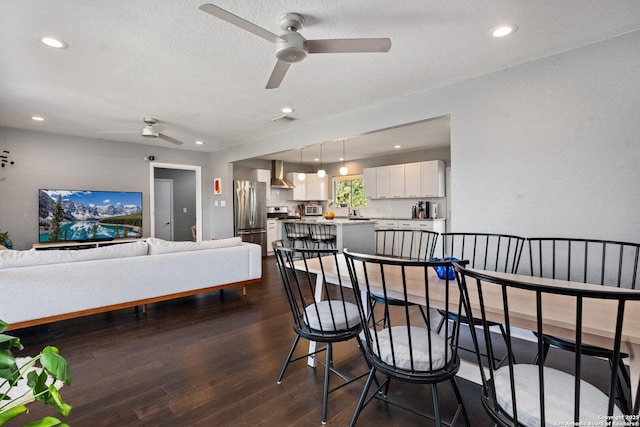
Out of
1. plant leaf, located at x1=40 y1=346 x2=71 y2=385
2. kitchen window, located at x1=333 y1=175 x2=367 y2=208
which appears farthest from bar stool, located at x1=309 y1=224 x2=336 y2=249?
plant leaf, located at x1=40 y1=346 x2=71 y2=385

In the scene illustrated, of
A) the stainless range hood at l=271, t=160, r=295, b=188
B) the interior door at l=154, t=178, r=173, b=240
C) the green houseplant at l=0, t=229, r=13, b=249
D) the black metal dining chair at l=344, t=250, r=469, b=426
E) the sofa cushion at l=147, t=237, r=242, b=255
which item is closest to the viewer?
the black metal dining chair at l=344, t=250, r=469, b=426

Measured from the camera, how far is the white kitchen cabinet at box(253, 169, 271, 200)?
7.80 m

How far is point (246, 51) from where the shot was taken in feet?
8.64

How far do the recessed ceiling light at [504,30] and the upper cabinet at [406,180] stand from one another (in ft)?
14.4

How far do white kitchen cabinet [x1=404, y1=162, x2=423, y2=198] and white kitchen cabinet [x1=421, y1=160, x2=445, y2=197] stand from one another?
0.32 feet

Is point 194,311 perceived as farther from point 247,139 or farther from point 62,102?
point 247,139

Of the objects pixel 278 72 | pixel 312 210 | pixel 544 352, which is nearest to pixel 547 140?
pixel 544 352

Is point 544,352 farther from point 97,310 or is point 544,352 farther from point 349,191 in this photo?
point 349,191

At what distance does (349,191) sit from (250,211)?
9.88 feet

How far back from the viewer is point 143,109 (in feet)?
13.5

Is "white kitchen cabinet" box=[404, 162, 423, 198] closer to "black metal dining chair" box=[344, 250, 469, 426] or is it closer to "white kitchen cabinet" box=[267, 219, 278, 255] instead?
"white kitchen cabinet" box=[267, 219, 278, 255]

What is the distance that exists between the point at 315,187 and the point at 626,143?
6860mm

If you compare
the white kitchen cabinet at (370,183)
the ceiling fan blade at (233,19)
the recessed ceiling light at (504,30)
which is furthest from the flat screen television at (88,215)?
the recessed ceiling light at (504,30)

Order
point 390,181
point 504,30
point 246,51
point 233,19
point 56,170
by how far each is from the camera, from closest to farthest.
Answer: point 233,19 → point 504,30 → point 246,51 → point 56,170 → point 390,181
